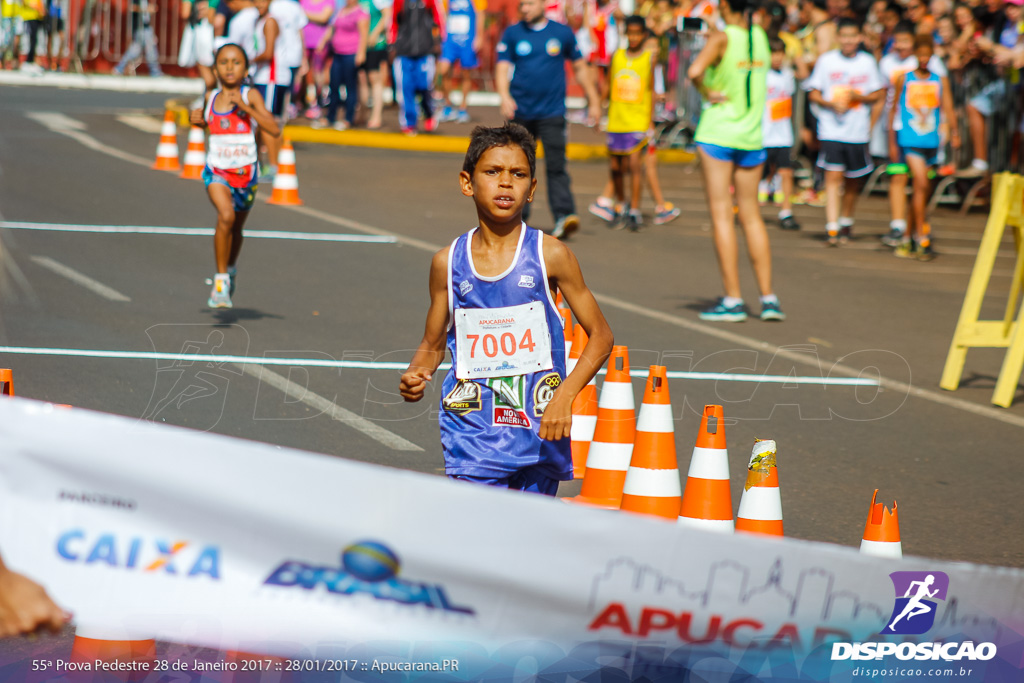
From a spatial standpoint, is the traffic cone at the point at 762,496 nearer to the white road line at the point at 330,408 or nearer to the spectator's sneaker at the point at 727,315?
the white road line at the point at 330,408

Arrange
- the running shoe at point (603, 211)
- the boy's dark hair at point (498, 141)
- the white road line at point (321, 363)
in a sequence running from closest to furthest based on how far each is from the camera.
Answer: the boy's dark hair at point (498, 141) → the white road line at point (321, 363) → the running shoe at point (603, 211)

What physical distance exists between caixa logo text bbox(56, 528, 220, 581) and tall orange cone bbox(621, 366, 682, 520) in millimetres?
2951

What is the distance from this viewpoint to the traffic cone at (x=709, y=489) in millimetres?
5281

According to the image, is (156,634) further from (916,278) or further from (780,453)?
(916,278)

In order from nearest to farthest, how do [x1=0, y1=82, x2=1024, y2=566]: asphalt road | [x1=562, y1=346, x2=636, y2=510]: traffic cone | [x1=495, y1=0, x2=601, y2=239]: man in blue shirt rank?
1. [x1=562, y1=346, x2=636, y2=510]: traffic cone
2. [x1=0, y1=82, x2=1024, y2=566]: asphalt road
3. [x1=495, y1=0, x2=601, y2=239]: man in blue shirt

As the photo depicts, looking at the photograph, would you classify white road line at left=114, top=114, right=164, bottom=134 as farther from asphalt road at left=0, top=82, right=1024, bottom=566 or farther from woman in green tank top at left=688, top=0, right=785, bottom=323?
woman in green tank top at left=688, top=0, right=785, bottom=323

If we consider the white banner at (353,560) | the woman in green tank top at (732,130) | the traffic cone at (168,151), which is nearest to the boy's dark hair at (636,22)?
the woman in green tank top at (732,130)

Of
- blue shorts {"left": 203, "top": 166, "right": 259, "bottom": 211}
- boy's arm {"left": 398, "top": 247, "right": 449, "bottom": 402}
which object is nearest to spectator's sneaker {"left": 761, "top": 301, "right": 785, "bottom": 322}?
blue shorts {"left": 203, "top": 166, "right": 259, "bottom": 211}

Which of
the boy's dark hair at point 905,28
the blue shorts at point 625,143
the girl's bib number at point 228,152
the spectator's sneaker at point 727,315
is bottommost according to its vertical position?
the spectator's sneaker at point 727,315

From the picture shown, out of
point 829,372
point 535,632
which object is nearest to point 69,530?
point 535,632

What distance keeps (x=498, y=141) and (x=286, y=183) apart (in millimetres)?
10940

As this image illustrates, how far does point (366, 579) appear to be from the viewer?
2.83 m

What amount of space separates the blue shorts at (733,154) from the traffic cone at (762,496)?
205 inches

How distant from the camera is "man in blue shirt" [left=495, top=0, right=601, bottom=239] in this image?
13508 mm
